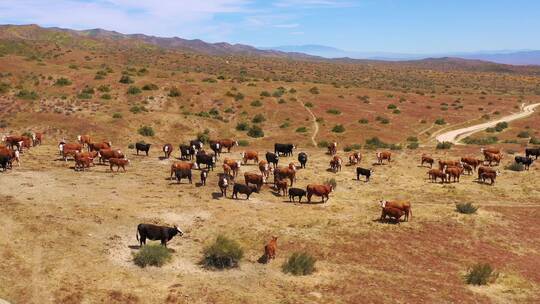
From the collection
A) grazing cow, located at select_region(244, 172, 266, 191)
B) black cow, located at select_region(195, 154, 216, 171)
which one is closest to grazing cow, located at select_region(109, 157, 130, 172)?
black cow, located at select_region(195, 154, 216, 171)

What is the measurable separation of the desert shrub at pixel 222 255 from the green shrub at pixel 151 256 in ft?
4.76

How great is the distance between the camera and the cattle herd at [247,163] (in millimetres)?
22411

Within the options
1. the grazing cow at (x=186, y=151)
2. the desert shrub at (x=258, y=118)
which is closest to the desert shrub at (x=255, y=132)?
the desert shrub at (x=258, y=118)

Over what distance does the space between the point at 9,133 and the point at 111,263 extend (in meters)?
27.9

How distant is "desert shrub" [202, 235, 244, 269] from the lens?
55.2 ft

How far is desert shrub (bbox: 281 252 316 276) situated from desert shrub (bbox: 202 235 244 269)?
1.73 metres

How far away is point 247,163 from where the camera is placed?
33812mm

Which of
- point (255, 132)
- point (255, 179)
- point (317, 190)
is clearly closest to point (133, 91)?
point (255, 132)

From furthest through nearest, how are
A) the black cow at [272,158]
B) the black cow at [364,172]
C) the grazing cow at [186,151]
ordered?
1. the grazing cow at [186,151]
2. the black cow at [272,158]
3. the black cow at [364,172]

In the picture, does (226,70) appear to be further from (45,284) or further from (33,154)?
(45,284)

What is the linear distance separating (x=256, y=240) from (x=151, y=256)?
14.6 feet

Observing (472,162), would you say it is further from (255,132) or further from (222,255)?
(222,255)

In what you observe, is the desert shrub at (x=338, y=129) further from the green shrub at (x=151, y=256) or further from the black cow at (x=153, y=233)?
the green shrub at (x=151, y=256)

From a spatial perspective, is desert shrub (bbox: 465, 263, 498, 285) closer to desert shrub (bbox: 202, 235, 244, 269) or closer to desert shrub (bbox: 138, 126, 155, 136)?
desert shrub (bbox: 202, 235, 244, 269)
